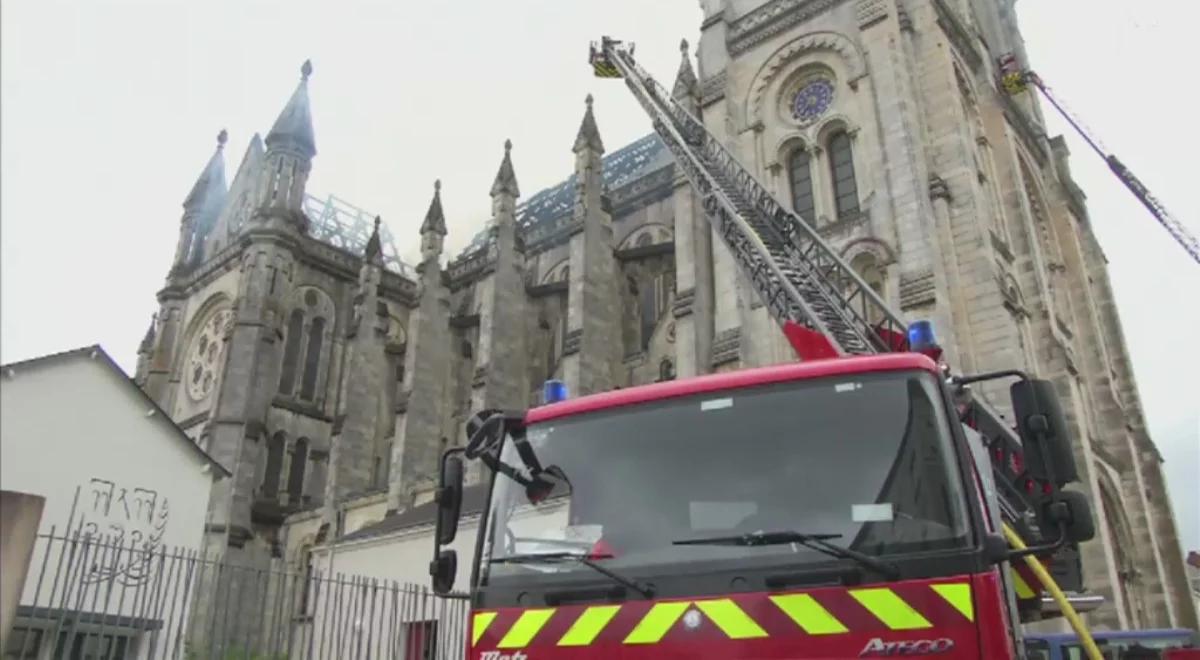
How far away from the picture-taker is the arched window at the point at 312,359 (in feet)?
111

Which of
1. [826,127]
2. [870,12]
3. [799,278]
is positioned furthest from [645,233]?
[799,278]

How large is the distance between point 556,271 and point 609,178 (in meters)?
7.91

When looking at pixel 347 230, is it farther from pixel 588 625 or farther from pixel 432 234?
pixel 588 625

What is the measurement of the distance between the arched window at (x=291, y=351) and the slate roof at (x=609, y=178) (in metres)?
7.75

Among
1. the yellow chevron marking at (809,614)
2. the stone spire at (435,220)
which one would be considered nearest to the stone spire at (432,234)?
the stone spire at (435,220)

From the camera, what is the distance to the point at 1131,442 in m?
21.5

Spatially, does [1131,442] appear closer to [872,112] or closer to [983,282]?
[983,282]

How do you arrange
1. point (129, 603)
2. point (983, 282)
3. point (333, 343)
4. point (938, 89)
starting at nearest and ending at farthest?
1. point (129, 603)
2. point (983, 282)
3. point (938, 89)
4. point (333, 343)

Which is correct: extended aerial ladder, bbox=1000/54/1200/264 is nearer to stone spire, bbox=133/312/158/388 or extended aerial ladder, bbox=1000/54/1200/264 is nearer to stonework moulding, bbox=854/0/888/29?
stonework moulding, bbox=854/0/888/29

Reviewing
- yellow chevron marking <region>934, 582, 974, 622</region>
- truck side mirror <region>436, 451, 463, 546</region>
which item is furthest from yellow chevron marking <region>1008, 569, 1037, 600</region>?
truck side mirror <region>436, 451, 463, 546</region>

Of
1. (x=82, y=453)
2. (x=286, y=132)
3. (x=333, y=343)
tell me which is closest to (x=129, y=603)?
(x=82, y=453)

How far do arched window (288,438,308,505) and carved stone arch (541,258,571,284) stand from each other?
11.5 m

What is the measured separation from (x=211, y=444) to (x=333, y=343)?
6989mm

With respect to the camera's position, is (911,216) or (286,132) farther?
(286,132)
